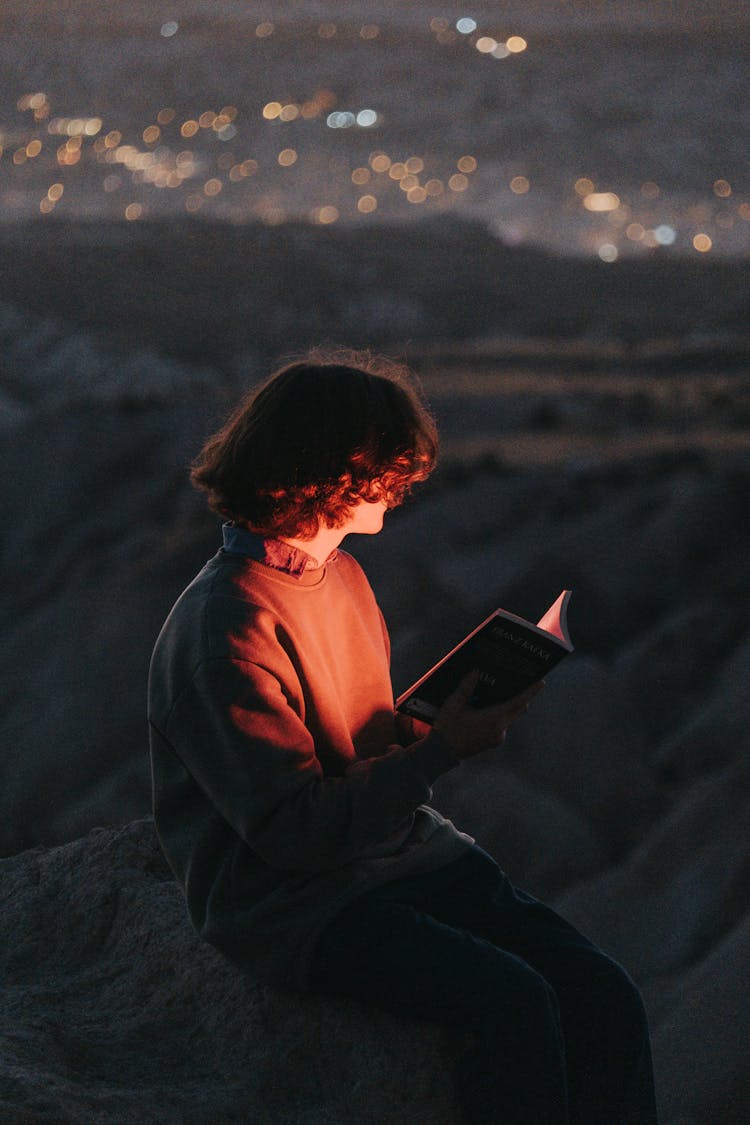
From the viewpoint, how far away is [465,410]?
25656 millimetres

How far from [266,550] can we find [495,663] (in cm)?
49

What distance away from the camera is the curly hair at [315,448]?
93.0 inches

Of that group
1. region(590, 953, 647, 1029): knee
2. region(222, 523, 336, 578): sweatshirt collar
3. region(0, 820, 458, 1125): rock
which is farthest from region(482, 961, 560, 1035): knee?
region(222, 523, 336, 578): sweatshirt collar

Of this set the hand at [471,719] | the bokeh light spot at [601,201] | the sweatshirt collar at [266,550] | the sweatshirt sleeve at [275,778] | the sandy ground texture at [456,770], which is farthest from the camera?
the bokeh light spot at [601,201]

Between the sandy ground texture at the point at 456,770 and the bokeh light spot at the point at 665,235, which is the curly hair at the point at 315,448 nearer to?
the sandy ground texture at the point at 456,770

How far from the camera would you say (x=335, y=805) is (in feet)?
7.29

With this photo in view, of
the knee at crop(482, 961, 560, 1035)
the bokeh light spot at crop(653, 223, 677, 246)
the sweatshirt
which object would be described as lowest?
the bokeh light spot at crop(653, 223, 677, 246)

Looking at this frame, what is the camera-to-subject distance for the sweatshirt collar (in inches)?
96.2

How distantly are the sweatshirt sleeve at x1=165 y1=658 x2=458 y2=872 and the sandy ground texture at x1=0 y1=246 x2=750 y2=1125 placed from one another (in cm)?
50

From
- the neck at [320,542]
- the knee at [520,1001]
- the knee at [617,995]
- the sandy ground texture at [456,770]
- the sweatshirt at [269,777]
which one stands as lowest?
the sandy ground texture at [456,770]

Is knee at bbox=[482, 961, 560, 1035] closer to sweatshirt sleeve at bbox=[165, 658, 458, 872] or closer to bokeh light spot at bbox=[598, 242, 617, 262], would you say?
sweatshirt sleeve at bbox=[165, 658, 458, 872]

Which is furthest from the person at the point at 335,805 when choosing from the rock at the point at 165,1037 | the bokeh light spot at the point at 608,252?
the bokeh light spot at the point at 608,252

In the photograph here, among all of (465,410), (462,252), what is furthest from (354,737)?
(462,252)

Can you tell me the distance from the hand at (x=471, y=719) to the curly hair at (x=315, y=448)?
410 millimetres
